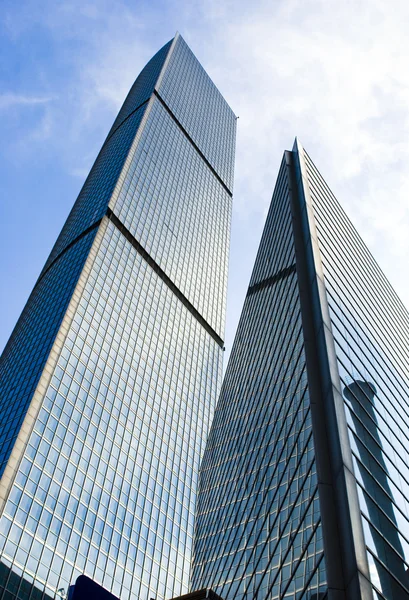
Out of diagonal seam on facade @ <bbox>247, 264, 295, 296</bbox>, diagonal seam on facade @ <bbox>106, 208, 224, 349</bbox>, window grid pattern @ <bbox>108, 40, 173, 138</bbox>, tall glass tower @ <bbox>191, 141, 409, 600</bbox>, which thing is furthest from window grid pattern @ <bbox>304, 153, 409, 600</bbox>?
window grid pattern @ <bbox>108, 40, 173, 138</bbox>

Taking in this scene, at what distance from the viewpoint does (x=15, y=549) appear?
49500 mm

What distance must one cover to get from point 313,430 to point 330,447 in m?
1.44

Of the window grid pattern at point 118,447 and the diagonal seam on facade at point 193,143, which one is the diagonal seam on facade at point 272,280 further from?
the diagonal seam on facade at point 193,143

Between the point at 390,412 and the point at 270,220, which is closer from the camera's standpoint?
the point at 390,412

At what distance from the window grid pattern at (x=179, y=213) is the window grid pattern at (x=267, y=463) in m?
31.0

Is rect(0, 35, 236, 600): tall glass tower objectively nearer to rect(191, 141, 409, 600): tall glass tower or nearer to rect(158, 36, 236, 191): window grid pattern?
rect(158, 36, 236, 191): window grid pattern

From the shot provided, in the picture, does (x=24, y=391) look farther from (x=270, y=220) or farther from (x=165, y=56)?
(x=165, y=56)

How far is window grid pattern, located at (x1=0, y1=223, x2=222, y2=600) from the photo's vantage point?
54.6 m

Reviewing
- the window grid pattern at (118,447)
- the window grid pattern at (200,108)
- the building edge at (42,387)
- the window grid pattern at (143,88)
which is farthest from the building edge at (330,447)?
the window grid pattern at (200,108)

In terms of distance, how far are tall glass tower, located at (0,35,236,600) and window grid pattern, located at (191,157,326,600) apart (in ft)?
23.4

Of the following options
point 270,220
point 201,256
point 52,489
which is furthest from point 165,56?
point 52,489

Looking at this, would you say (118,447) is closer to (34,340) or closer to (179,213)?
(34,340)

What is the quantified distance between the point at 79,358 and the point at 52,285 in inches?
760

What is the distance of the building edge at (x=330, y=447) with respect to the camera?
2419 cm
